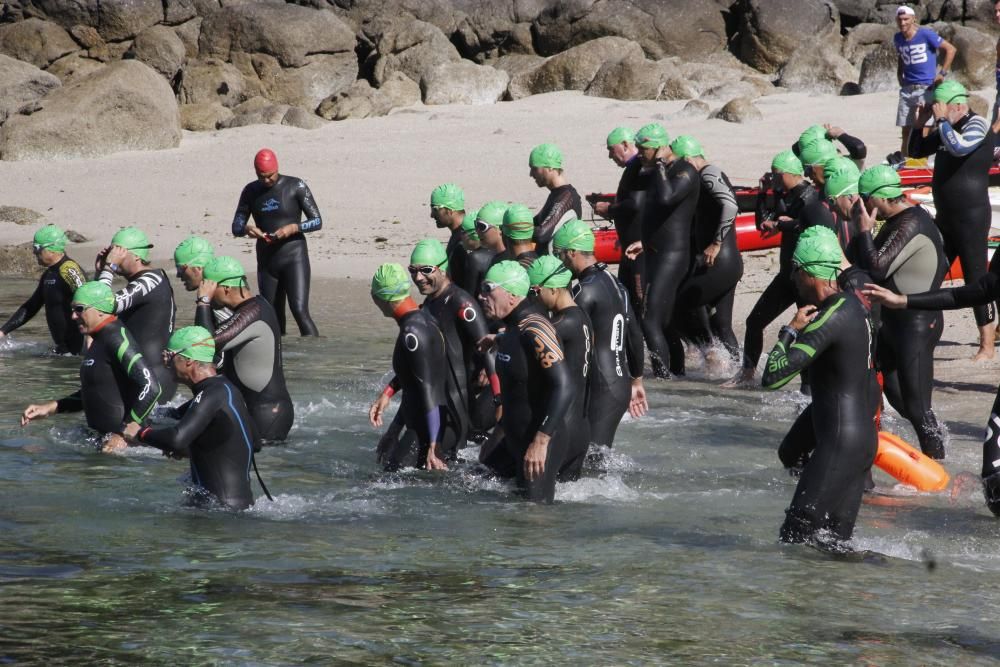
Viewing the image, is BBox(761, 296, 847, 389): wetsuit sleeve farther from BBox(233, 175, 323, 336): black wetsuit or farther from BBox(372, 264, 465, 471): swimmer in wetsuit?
BBox(233, 175, 323, 336): black wetsuit

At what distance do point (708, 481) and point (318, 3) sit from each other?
26.2 m

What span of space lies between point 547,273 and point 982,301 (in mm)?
2069

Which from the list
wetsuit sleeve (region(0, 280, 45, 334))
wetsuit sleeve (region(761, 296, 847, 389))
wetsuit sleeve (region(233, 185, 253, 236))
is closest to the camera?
wetsuit sleeve (region(761, 296, 847, 389))

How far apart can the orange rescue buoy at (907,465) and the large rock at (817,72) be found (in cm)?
1664

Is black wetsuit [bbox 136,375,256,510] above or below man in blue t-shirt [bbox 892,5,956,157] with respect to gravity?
below

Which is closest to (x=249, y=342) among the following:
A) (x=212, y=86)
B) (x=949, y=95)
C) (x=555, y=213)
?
(x=555, y=213)

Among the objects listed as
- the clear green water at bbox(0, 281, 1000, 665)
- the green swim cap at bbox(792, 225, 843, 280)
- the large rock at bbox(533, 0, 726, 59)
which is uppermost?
the large rock at bbox(533, 0, 726, 59)

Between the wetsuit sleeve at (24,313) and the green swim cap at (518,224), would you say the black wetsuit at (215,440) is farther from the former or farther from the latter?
the wetsuit sleeve at (24,313)

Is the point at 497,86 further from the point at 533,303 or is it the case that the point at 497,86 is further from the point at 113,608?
the point at 113,608

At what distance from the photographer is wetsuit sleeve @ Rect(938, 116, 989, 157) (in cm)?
930

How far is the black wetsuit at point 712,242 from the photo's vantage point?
35.0 ft

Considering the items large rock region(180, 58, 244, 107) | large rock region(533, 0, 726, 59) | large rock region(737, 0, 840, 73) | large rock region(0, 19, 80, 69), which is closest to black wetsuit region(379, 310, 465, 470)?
large rock region(180, 58, 244, 107)

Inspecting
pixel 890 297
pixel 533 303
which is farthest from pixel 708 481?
pixel 890 297

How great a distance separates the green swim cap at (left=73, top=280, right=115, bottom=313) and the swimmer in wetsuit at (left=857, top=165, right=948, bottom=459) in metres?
4.32
